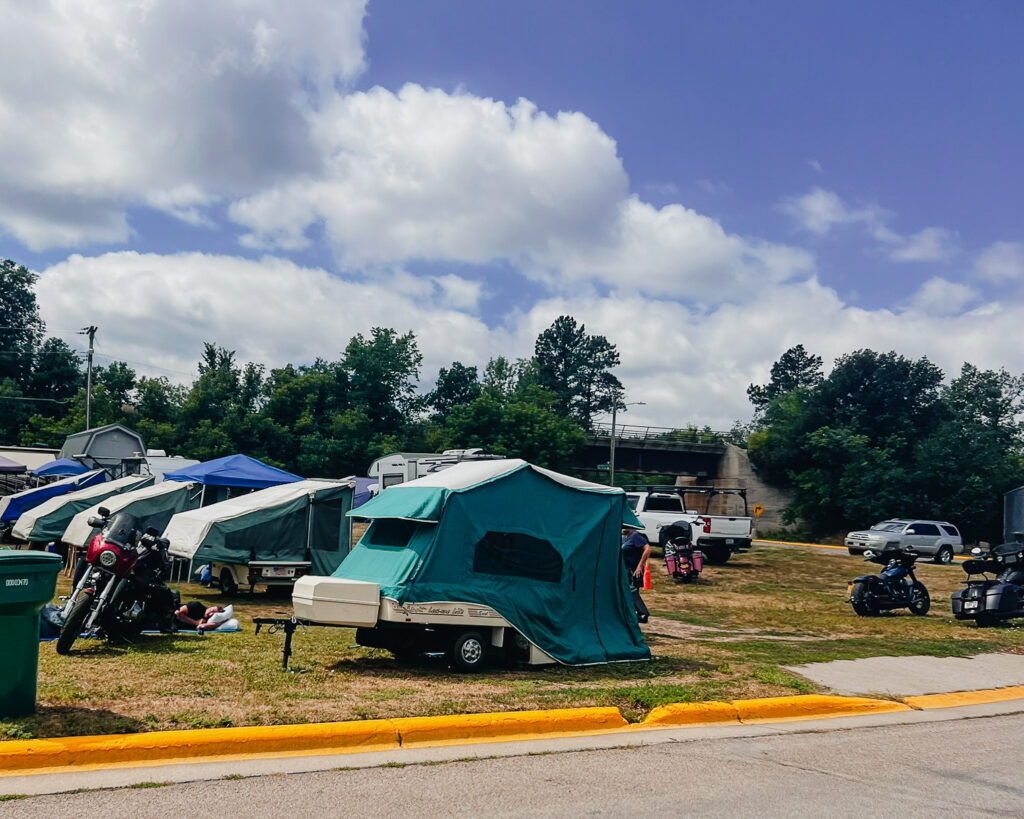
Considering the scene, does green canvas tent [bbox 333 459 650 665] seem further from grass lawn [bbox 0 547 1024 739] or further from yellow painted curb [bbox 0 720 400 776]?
yellow painted curb [bbox 0 720 400 776]

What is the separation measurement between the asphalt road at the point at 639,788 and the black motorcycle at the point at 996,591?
29.2 feet

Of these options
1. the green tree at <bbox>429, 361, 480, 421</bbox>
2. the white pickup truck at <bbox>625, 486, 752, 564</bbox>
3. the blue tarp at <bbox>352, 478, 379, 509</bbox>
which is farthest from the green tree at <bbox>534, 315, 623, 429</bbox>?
the white pickup truck at <bbox>625, 486, 752, 564</bbox>

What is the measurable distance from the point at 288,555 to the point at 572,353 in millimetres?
86732

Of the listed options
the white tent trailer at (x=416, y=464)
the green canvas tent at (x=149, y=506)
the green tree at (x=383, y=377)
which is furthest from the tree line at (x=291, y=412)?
the green canvas tent at (x=149, y=506)

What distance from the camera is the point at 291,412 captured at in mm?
65438

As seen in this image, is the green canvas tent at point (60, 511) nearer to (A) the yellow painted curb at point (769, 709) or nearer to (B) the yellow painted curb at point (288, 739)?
(B) the yellow painted curb at point (288, 739)

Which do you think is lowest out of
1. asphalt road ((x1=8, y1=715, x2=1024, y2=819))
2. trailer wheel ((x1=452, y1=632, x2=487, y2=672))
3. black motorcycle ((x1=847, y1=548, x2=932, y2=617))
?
asphalt road ((x1=8, y1=715, x2=1024, y2=819))

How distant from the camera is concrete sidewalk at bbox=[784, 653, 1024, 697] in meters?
9.80

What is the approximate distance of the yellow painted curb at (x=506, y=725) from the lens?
23.2 feet

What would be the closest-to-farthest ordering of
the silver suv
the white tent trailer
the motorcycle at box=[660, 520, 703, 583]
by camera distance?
1. the motorcycle at box=[660, 520, 703, 583]
2. the white tent trailer
3. the silver suv

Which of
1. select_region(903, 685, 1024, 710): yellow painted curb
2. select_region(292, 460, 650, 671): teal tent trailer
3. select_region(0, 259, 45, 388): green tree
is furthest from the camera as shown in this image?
select_region(0, 259, 45, 388): green tree

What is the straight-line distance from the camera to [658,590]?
2111cm

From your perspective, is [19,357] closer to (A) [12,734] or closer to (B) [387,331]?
(B) [387,331]

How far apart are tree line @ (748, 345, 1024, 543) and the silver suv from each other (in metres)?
14.0
